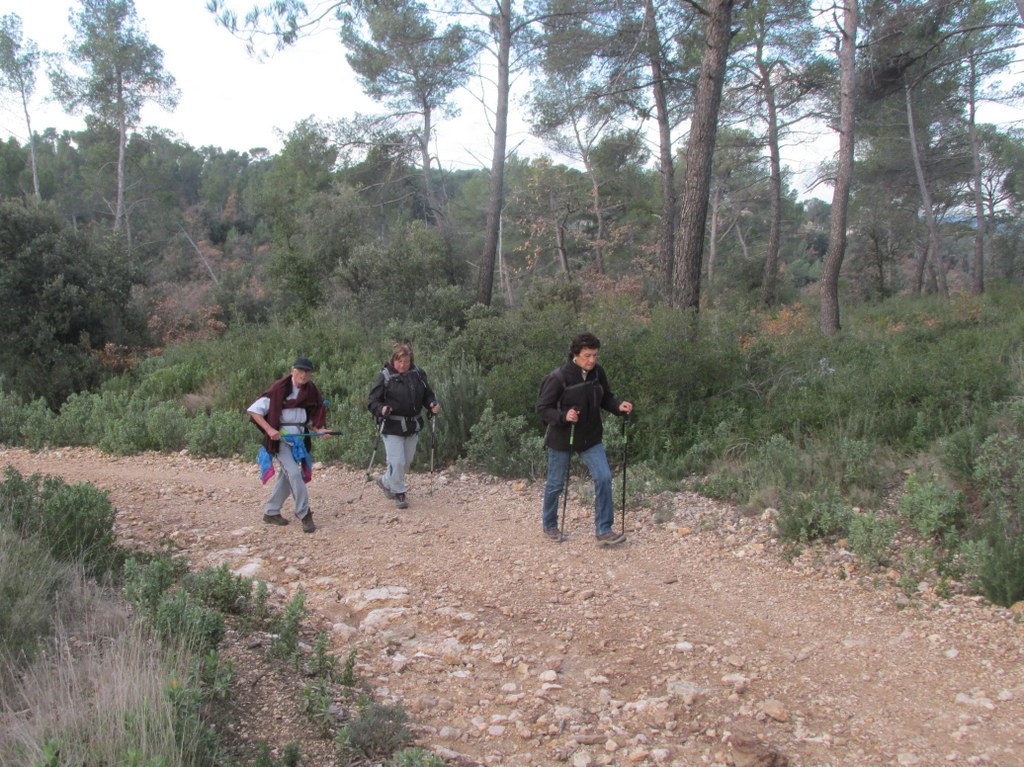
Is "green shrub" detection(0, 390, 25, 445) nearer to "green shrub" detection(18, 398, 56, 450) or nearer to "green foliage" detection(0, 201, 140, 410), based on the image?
"green shrub" detection(18, 398, 56, 450)

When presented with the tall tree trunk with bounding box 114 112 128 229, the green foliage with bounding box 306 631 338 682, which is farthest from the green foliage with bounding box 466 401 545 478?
the tall tree trunk with bounding box 114 112 128 229

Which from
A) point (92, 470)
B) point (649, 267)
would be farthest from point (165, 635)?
point (649, 267)

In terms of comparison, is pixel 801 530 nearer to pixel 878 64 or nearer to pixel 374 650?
pixel 374 650

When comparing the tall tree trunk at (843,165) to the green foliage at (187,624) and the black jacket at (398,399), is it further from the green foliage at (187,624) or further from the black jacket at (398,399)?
the green foliage at (187,624)

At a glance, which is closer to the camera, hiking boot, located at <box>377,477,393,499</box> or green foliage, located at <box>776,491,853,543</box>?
green foliage, located at <box>776,491,853,543</box>

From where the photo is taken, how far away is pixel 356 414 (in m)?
10.2

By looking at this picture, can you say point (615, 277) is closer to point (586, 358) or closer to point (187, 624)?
point (586, 358)

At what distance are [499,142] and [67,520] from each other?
14.2 meters

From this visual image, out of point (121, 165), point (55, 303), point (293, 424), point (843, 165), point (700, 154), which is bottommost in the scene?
point (293, 424)

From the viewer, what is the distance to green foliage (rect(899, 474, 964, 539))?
5.59 m

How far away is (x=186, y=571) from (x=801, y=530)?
471 cm

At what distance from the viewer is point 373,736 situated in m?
3.28

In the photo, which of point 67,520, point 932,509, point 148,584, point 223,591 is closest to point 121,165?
point 67,520

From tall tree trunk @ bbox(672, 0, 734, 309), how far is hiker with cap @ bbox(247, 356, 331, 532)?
19.1ft
